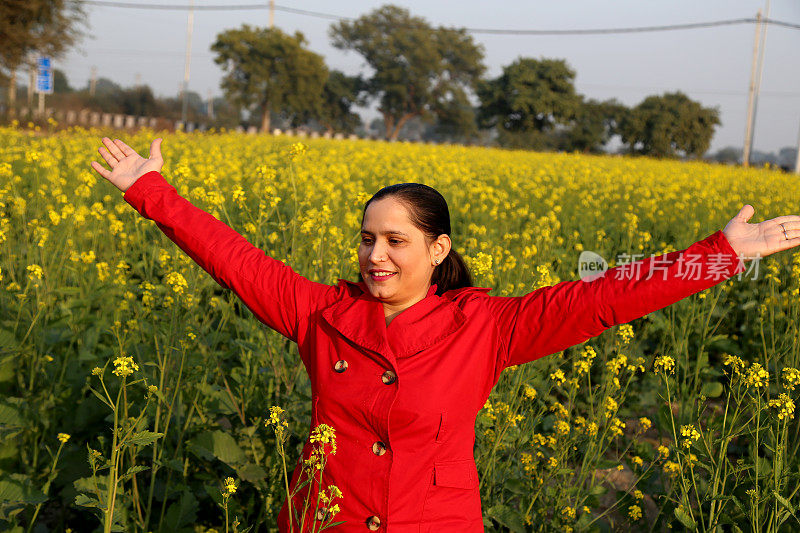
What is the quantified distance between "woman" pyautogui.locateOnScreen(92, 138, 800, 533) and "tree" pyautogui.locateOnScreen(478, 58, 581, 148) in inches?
2065

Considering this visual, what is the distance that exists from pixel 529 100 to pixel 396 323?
5325 centimetres

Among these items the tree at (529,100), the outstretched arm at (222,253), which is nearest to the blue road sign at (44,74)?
the outstretched arm at (222,253)

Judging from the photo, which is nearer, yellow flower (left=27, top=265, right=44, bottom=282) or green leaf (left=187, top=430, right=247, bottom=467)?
green leaf (left=187, top=430, right=247, bottom=467)

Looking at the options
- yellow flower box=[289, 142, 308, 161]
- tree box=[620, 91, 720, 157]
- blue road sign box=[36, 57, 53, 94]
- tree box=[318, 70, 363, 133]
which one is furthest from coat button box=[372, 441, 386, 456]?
tree box=[318, 70, 363, 133]

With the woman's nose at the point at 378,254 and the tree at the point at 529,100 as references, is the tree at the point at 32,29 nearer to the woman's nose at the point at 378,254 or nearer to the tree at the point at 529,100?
the woman's nose at the point at 378,254

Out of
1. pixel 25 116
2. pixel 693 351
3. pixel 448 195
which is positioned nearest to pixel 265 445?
pixel 693 351

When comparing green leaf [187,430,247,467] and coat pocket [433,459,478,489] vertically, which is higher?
coat pocket [433,459,478,489]

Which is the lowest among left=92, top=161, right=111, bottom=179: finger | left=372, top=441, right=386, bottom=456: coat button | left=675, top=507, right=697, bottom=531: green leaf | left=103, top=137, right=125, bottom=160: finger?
left=675, top=507, right=697, bottom=531: green leaf

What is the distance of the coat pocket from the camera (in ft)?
5.13

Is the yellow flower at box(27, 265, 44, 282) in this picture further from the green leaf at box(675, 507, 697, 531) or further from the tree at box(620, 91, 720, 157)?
the tree at box(620, 91, 720, 157)

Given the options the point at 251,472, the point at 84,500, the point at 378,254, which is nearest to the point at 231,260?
the point at 378,254

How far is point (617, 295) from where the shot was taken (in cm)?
156

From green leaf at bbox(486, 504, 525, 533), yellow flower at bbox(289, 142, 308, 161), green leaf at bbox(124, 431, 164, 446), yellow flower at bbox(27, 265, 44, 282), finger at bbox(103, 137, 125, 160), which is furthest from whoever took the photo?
yellow flower at bbox(289, 142, 308, 161)

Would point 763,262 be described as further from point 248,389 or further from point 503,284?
point 248,389
